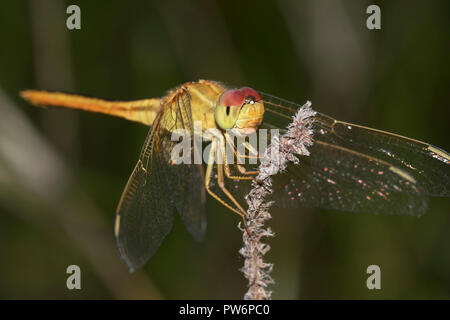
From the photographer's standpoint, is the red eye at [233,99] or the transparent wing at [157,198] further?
the red eye at [233,99]

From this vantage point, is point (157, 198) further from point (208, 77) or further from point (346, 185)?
point (208, 77)

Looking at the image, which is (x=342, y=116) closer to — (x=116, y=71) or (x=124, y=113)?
(x=124, y=113)

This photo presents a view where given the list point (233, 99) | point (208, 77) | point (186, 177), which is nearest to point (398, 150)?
point (233, 99)

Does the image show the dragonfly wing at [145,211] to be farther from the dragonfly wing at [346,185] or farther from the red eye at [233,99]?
the dragonfly wing at [346,185]

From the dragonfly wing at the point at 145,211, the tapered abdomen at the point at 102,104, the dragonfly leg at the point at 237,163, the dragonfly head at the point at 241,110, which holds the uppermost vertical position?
the tapered abdomen at the point at 102,104

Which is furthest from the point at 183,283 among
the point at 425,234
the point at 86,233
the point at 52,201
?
the point at 425,234

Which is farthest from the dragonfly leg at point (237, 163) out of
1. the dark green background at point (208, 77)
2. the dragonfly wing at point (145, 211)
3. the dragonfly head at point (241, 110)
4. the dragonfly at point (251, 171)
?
the dark green background at point (208, 77)

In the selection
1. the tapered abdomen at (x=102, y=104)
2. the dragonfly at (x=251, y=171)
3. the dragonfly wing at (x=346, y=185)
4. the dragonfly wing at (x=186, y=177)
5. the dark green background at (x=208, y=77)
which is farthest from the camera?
the dark green background at (x=208, y=77)
